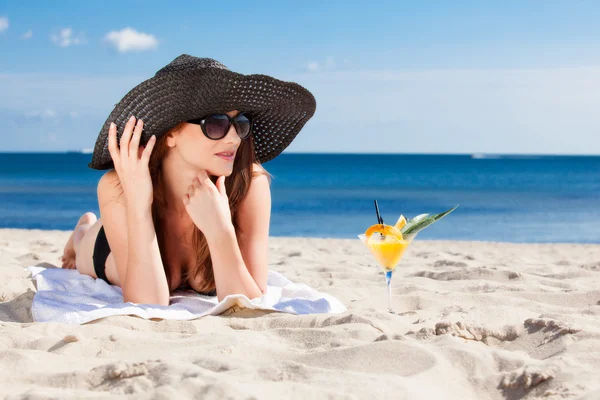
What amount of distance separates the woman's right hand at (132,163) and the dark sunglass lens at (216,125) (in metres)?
0.32

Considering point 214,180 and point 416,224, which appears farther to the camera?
point 214,180

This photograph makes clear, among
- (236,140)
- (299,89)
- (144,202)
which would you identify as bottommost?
(144,202)

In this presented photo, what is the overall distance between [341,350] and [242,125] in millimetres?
1587

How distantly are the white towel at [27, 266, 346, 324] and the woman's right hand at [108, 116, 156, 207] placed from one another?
2.08 feet

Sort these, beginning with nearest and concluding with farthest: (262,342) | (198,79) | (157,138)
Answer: (262,342) → (198,79) → (157,138)

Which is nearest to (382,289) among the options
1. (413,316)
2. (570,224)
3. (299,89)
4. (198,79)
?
(413,316)

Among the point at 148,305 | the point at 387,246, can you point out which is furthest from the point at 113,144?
the point at 387,246

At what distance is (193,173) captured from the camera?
4.11m

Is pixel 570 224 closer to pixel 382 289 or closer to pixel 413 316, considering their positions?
pixel 382 289

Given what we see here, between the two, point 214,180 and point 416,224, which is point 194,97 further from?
point 416,224

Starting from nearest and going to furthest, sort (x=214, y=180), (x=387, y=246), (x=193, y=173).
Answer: (x=387, y=246) → (x=193, y=173) → (x=214, y=180)

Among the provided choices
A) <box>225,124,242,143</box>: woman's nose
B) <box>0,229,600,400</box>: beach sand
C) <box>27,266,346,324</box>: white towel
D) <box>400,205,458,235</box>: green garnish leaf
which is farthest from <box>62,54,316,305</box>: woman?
<box>400,205,458,235</box>: green garnish leaf

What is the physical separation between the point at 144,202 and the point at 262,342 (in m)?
1.24

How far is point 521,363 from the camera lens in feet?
9.02
